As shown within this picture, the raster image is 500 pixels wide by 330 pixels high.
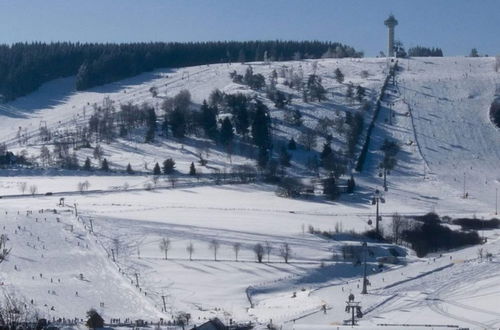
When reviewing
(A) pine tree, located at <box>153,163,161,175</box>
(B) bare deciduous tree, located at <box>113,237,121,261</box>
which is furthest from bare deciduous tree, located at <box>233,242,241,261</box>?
(A) pine tree, located at <box>153,163,161,175</box>

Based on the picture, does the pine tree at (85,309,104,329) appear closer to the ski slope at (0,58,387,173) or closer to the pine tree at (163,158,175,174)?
the pine tree at (163,158,175,174)

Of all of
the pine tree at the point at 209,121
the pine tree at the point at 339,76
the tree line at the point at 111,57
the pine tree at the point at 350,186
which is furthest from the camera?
the tree line at the point at 111,57

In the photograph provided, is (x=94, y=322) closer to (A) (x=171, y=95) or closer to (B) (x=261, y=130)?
(B) (x=261, y=130)

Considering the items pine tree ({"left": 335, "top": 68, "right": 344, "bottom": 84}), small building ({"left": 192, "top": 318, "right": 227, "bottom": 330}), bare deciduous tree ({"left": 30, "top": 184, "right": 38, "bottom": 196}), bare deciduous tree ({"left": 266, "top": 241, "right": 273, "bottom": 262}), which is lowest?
bare deciduous tree ({"left": 30, "top": 184, "right": 38, "bottom": 196})

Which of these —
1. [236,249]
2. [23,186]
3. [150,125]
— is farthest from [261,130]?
[236,249]

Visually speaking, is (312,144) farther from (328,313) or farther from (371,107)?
(328,313)

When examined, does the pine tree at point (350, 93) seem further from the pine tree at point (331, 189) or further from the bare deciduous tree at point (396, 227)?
the bare deciduous tree at point (396, 227)

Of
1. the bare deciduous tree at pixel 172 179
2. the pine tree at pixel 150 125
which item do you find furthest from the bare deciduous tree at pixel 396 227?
the pine tree at pixel 150 125
